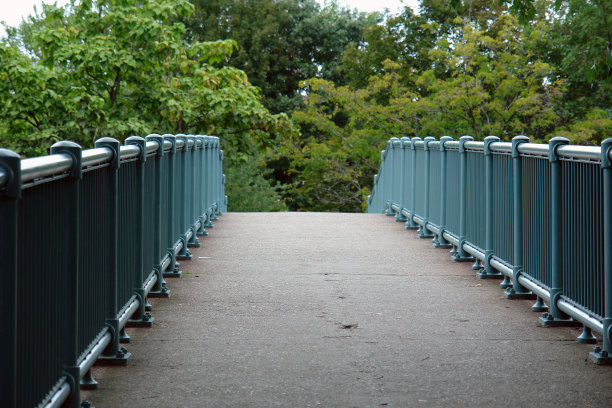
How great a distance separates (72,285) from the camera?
161 inches

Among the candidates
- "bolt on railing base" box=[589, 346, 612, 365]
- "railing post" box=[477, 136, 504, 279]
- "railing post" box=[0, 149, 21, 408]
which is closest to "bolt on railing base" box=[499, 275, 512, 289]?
"railing post" box=[477, 136, 504, 279]

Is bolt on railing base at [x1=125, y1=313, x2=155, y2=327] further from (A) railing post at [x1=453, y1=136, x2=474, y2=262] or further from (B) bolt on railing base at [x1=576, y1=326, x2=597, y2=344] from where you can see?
(A) railing post at [x1=453, y1=136, x2=474, y2=262]

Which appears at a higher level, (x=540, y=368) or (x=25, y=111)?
(x=25, y=111)

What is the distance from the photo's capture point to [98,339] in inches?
191

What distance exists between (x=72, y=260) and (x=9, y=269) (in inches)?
43.3

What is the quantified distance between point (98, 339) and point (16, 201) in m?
1.95

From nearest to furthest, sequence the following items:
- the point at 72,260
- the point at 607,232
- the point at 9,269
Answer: the point at 9,269 → the point at 72,260 → the point at 607,232

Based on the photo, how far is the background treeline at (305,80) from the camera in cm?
2075

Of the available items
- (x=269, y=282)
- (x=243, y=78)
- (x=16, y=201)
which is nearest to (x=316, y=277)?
(x=269, y=282)

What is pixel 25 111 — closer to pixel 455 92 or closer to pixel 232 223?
pixel 232 223

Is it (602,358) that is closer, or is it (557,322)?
(602,358)

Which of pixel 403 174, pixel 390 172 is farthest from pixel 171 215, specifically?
pixel 390 172

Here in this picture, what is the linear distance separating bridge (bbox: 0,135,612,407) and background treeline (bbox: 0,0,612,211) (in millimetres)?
4495

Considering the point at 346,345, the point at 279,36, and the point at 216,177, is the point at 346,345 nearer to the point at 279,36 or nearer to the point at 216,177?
the point at 216,177
